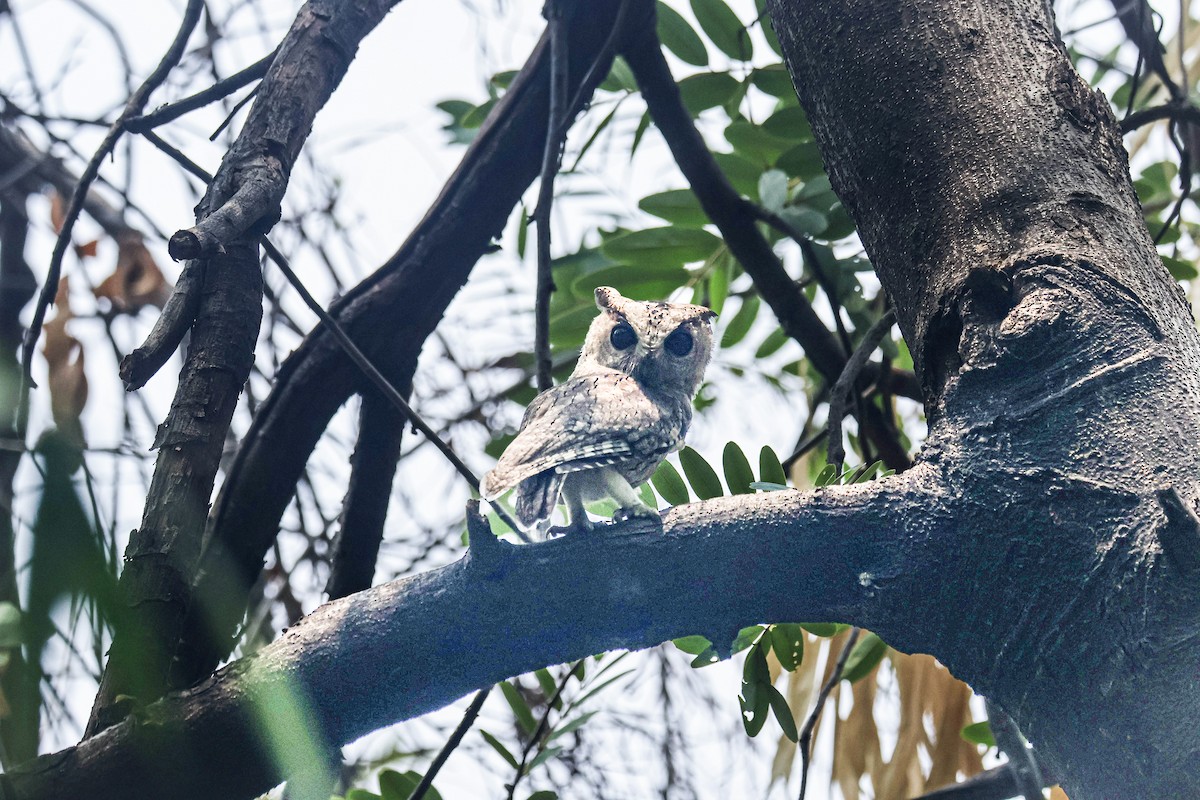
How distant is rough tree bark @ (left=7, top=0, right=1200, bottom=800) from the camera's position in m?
1.01

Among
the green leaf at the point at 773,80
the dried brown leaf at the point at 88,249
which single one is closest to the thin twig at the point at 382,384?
the green leaf at the point at 773,80

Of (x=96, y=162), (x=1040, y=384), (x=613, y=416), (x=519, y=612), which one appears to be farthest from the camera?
(x=96, y=162)

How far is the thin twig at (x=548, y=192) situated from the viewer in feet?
5.05

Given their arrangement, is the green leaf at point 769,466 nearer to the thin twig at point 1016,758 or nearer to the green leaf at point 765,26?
the thin twig at point 1016,758

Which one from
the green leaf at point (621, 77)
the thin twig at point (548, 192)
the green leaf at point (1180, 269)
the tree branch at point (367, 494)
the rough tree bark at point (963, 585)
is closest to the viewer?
the rough tree bark at point (963, 585)

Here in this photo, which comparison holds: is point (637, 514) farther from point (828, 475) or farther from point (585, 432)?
point (828, 475)

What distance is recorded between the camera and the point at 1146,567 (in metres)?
0.99

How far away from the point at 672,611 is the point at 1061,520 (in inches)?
17.1

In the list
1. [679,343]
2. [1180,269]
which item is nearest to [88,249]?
[679,343]

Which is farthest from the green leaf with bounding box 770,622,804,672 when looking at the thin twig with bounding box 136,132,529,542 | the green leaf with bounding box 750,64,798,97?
the green leaf with bounding box 750,64,798,97

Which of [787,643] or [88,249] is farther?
[88,249]

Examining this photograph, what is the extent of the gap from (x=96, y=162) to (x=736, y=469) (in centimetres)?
115

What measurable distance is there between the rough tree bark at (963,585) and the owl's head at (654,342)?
1.96 ft

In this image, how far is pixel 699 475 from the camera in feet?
5.49
